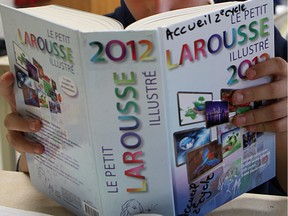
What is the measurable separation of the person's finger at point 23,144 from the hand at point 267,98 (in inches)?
11.5

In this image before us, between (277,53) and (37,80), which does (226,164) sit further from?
(277,53)

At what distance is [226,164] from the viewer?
24.3 inches

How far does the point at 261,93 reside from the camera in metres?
0.62

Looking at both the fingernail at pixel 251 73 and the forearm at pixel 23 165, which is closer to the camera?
the fingernail at pixel 251 73

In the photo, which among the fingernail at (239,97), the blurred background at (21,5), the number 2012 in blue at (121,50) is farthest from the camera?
the blurred background at (21,5)

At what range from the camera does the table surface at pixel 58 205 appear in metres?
0.67

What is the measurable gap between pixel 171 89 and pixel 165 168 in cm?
10

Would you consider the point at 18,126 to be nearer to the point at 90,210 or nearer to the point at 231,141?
the point at 90,210

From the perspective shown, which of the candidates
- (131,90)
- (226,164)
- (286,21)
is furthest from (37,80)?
(286,21)

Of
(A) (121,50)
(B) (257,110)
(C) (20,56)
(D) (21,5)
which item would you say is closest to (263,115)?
(B) (257,110)

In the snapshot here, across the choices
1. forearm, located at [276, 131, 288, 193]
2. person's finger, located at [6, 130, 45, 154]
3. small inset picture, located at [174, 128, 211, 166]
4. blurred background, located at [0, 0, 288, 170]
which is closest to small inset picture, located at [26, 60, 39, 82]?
person's finger, located at [6, 130, 45, 154]

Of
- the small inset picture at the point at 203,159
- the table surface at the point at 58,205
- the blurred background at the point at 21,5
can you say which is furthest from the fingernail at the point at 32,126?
the blurred background at the point at 21,5

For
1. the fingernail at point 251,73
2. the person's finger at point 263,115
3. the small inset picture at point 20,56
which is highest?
the small inset picture at point 20,56

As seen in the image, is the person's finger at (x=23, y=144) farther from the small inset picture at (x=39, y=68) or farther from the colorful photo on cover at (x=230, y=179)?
the colorful photo on cover at (x=230, y=179)
